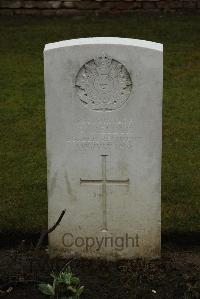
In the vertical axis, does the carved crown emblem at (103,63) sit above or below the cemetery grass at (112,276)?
above

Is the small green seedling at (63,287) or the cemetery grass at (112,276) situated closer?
the small green seedling at (63,287)

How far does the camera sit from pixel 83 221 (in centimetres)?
452

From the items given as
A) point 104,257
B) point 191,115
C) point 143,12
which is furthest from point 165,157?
point 143,12

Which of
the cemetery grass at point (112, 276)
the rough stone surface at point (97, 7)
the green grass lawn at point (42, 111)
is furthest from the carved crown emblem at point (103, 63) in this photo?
the rough stone surface at point (97, 7)

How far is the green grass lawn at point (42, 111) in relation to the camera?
17.8 ft

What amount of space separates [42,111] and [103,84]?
359 centimetres

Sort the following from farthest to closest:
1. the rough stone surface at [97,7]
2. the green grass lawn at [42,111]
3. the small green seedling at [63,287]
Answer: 1. the rough stone surface at [97,7]
2. the green grass lawn at [42,111]
3. the small green seedling at [63,287]

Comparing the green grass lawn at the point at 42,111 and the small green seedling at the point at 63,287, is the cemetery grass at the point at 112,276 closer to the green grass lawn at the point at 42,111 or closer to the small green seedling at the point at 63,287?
the small green seedling at the point at 63,287

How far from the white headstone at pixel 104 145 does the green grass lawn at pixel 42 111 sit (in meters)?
0.61

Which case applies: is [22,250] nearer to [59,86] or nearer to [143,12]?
[59,86]

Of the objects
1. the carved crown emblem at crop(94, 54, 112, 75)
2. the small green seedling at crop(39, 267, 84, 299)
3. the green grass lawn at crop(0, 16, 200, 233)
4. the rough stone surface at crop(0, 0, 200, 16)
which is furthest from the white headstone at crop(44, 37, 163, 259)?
the rough stone surface at crop(0, 0, 200, 16)

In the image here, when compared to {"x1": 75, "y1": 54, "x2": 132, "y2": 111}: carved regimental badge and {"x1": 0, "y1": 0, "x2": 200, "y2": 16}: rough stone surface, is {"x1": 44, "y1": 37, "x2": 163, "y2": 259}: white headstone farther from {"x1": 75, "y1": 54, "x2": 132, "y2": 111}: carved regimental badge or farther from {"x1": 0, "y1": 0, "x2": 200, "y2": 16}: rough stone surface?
{"x1": 0, "y1": 0, "x2": 200, "y2": 16}: rough stone surface

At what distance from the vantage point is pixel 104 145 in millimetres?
4375

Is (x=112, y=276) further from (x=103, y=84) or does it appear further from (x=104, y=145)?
(x=103, y=84)
